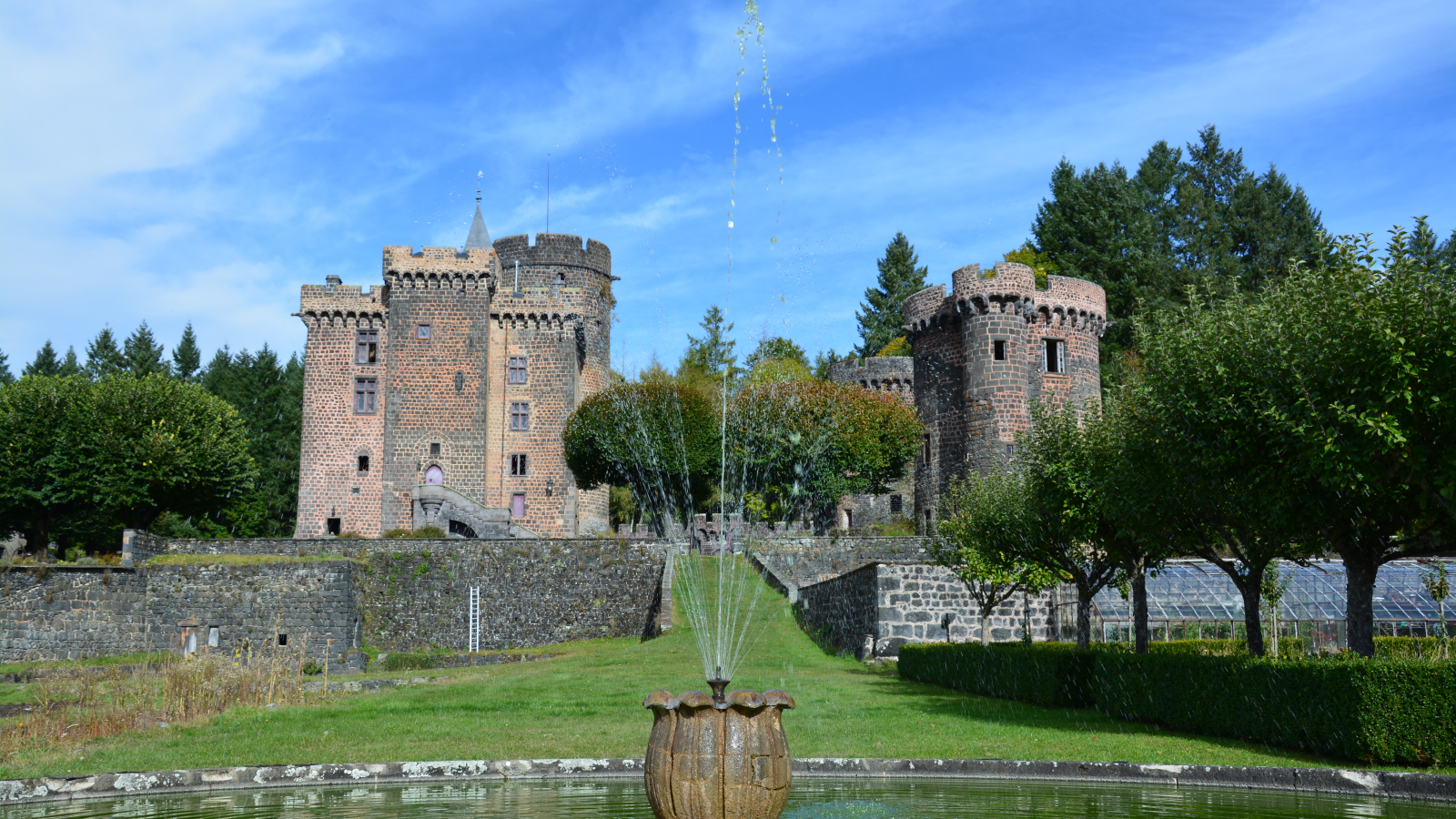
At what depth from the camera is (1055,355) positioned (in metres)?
43.1

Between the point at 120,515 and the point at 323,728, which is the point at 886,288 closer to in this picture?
the point at 120,515

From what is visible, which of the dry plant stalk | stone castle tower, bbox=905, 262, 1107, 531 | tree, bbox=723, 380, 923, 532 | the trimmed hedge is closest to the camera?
the trimmed hedge

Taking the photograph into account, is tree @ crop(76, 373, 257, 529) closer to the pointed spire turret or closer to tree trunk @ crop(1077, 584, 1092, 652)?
the pointed spire turret

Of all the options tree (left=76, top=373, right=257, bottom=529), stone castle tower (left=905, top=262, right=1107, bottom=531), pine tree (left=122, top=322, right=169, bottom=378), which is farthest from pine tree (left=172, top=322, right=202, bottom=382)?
stone castle tower (left=905, top=262, right=1107, bottom=531)

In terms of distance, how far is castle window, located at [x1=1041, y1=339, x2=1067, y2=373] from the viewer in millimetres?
42938

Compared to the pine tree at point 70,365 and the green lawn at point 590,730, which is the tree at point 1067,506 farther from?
the pine tree at point 70,365

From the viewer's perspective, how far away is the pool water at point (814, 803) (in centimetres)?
895

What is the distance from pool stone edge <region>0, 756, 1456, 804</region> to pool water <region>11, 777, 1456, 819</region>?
164 mm

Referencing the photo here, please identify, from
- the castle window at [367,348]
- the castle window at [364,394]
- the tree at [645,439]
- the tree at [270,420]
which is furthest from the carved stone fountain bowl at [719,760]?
the tree at [270,420]

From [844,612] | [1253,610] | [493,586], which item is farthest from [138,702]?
[493,586]

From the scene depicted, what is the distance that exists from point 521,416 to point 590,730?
36295 millimetres

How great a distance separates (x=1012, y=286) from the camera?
41625 millimetres

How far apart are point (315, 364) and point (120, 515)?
1036 centimetres

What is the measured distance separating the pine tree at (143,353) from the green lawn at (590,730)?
208 feet
